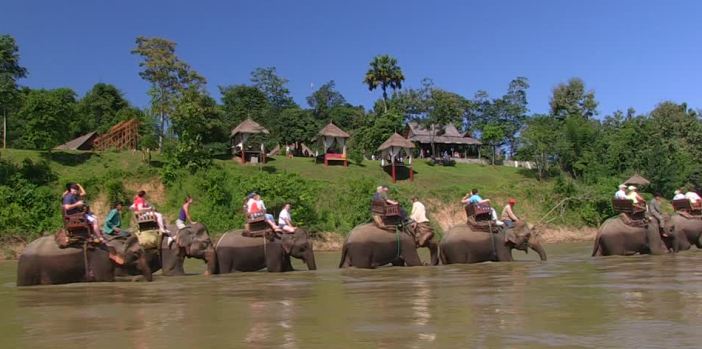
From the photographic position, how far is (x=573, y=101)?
281 feet

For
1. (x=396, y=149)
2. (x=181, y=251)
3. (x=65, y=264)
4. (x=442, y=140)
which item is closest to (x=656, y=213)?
(x=181, y=251)

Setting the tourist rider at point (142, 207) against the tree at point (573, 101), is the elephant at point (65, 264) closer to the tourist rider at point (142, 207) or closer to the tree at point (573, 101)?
the tourist rider at point (142, 207)

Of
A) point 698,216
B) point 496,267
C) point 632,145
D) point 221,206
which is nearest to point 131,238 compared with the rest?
Result: point 496,267

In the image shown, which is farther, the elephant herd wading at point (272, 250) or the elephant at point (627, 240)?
the elephant at point (627, 240)

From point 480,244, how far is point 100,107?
211ft

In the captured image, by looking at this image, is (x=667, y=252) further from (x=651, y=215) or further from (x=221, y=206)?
(x=221, y=206)

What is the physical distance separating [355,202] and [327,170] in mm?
15541

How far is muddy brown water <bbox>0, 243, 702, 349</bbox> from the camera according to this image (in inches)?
296

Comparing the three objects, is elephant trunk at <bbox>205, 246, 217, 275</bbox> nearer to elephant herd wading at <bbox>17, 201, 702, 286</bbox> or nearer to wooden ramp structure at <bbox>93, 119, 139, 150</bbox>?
elephant herd wading at <bbox>17, 201, 702, 286</bbox>

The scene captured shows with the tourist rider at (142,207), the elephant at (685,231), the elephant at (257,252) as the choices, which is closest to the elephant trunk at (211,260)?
the elephant at (257,252)

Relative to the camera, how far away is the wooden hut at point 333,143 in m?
62.4

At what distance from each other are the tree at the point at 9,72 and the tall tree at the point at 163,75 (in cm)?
985

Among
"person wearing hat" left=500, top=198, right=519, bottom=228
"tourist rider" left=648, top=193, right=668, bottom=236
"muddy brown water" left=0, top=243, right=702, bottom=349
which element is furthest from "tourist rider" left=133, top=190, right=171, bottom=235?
"tourist rider" left=648, top=193, right=668, bottom=236

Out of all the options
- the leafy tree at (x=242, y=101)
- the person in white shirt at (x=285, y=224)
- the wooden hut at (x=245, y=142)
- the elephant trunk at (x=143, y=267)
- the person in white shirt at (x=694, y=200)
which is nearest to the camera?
the elephant trunk at (x=143, y=267)
